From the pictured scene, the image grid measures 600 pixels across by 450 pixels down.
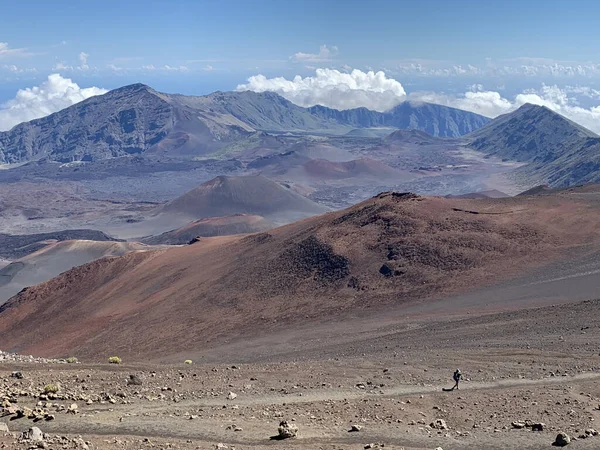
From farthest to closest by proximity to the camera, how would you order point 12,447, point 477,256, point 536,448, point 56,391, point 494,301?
point 477,256 → point 494,301 → point 56,391 → point 536,448 → point 12,447

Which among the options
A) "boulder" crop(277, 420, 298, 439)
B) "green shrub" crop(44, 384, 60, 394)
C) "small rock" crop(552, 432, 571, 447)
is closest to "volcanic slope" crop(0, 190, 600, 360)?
"green shrub" crop(44, 384, 60, 394)

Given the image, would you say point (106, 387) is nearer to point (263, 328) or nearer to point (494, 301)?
point (263, 328)

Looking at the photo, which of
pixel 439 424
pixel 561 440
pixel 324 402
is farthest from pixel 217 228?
pixel 561 440

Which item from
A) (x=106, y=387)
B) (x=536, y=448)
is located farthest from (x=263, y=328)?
(x=536, y=448)

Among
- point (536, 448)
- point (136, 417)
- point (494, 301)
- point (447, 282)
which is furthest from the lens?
point (447, 282)

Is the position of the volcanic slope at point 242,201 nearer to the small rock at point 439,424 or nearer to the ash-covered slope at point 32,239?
the ash-covered slope at point 32,239

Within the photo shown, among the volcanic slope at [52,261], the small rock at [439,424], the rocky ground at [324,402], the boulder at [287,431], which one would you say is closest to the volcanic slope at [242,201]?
the volcanic slope at [52,261]

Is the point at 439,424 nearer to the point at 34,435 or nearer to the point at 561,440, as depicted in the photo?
the point at 561,440
